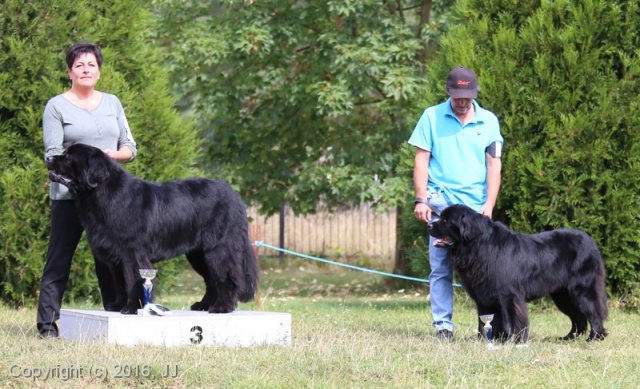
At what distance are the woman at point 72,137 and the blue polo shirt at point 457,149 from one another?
2258 millimetres

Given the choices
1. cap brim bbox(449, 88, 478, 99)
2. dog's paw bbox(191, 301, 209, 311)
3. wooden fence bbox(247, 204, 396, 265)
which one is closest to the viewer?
cap brim bbox(449, 88, 478, 99)

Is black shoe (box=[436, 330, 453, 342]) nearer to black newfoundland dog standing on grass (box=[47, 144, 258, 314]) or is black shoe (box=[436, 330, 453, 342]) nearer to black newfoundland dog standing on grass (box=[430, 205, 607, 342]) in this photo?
black newfoundland dog standing on grass (box=[430, 205, 607, 342])

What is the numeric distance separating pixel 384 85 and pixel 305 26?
200cm

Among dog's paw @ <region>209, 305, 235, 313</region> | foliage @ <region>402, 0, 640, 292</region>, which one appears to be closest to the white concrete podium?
dog's paw @ <region>209, 305, 235, 313</region>

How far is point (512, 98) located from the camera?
31.9 feet

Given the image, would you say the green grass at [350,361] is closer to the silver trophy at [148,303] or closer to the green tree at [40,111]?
the silver trophy at [148,303]

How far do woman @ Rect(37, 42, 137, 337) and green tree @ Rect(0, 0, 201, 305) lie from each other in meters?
2.59

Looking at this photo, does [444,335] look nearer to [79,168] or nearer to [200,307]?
[200,307]

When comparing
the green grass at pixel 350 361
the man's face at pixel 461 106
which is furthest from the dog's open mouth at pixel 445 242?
the man's face at pixel 461 106

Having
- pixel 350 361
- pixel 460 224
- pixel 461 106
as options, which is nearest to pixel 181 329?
pixel 350 361

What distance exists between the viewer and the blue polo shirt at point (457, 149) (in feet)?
23.9

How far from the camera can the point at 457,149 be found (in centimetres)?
728

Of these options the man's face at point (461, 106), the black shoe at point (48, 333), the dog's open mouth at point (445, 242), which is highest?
the man's face at point (461, 106)

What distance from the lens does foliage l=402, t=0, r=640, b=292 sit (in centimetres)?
951
